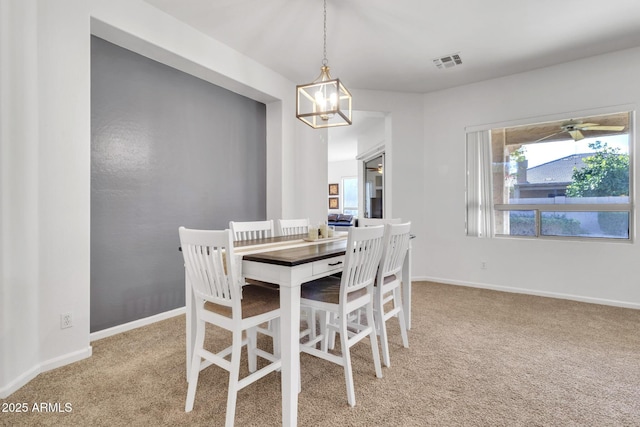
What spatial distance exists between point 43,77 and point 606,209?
17.1 ft

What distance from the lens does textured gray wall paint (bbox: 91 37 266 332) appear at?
99.0 inches

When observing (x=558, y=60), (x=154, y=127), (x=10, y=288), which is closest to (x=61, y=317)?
(x=10, y=288)

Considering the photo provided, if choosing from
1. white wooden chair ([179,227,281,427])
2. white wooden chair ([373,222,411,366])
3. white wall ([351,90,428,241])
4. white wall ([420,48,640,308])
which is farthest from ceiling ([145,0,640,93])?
white wooden chair ([179,227,281,427])

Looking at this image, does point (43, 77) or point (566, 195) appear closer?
point (43, 77)

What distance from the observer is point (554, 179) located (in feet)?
12.1

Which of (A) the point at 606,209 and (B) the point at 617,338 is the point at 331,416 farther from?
(A) the point at 606,209

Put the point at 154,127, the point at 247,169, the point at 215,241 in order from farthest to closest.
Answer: the point at 247,169 → the point at 154,127 → the point at 215,241

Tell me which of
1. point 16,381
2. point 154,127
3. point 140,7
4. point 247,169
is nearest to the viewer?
point 16,381

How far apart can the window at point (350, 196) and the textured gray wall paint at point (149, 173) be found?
6692 millimetres

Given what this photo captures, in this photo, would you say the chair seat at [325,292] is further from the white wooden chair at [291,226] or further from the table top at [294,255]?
the white wooden chair at [291,226]

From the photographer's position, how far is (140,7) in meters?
2.49

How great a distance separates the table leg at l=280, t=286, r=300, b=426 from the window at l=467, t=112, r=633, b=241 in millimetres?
3466

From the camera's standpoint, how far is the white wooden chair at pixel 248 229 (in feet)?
8.07

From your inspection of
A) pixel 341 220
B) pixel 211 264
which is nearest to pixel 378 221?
pixel 211 264
